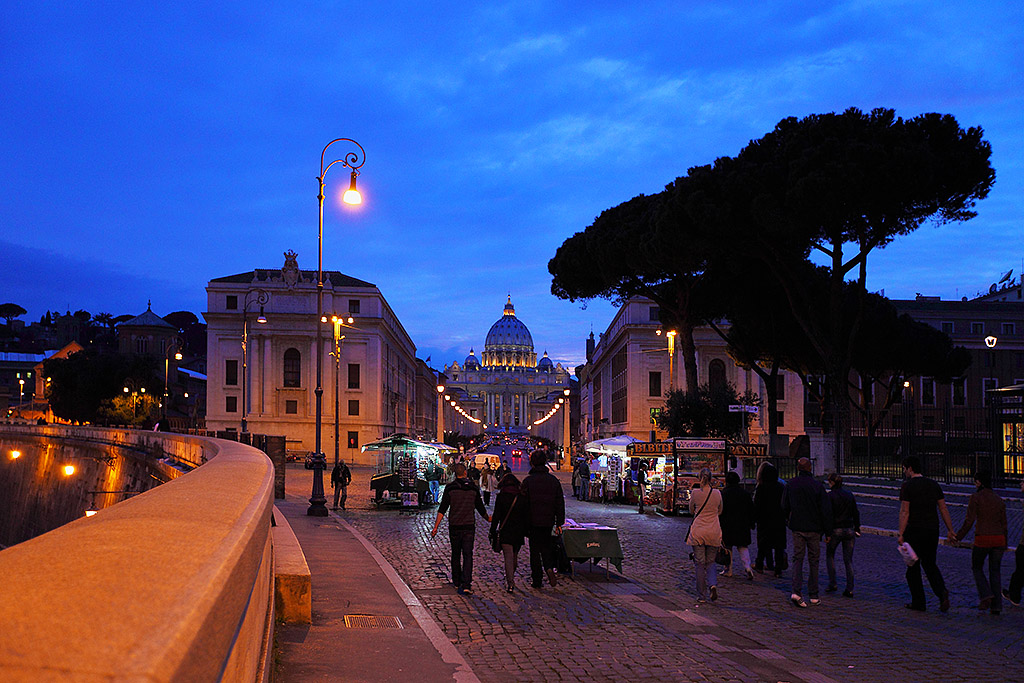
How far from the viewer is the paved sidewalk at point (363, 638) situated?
6840 millimetres

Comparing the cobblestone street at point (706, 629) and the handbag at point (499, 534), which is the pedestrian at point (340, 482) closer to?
the cobblestone street at point (706, 629)

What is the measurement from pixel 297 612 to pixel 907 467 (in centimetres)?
694

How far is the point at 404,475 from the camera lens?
28344mm

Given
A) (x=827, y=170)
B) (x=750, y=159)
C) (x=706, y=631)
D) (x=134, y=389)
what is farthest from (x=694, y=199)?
(x=134, y=389)

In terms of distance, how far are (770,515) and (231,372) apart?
65.5 m

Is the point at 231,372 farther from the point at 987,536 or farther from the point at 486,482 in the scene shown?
the point at 987,536

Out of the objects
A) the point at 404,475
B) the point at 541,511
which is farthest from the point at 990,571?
the point at 404,475

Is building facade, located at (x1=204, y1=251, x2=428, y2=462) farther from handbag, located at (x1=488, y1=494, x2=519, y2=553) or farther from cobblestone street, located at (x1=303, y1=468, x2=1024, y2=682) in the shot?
handbag, located at (x1=488, y1=494, x2=519, y2=553)

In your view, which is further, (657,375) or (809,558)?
(657,375)

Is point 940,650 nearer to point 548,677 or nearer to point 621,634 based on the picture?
point 621,634

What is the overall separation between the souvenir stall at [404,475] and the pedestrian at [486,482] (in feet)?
5.76

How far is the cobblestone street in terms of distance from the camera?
757 centimetres

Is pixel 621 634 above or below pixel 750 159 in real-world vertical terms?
below

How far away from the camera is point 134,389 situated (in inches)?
2982
